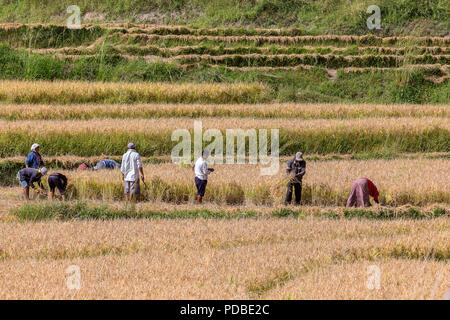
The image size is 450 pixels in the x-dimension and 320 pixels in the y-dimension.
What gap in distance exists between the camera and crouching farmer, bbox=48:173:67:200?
12.3m

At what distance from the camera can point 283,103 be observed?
2188 centimetres

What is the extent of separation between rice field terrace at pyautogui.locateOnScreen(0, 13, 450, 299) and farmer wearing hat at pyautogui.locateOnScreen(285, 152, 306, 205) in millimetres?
235

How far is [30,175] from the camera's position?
1250 cm

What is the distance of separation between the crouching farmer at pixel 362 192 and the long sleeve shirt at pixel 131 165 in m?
3.80

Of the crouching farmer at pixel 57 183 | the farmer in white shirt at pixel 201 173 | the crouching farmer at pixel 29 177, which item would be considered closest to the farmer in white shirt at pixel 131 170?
the farmer in white shirt at pixel 201 173

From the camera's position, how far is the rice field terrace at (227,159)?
7.98 metres

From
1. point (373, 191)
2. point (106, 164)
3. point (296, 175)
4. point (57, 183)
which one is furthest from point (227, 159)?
point (373, 191)

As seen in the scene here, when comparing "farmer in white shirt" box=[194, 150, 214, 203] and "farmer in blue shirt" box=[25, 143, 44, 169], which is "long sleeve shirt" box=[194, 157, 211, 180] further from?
"farmer in blue shirt" box=[25, 143, 44, 169]

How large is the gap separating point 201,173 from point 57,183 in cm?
262

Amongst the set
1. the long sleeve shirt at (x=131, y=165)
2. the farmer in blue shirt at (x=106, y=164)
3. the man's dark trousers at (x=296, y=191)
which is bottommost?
the man's dark trousers at (x=296, y=191)

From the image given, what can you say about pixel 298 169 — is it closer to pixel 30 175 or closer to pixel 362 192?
pixel 362 192
